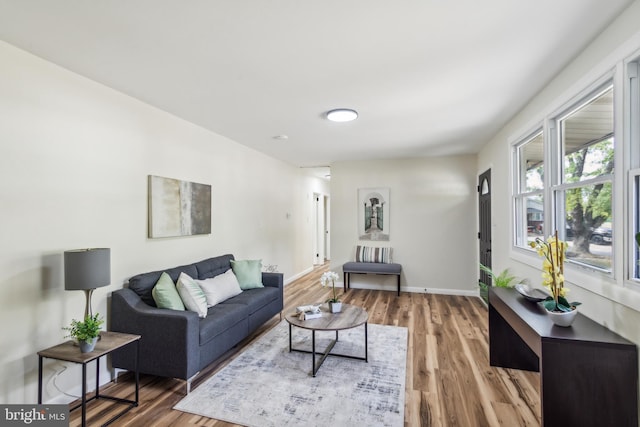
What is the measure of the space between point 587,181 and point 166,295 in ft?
11.0

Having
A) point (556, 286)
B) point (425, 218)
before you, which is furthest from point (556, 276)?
point (425, 218)

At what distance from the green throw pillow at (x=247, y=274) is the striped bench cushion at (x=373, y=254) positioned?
2423 millimetres

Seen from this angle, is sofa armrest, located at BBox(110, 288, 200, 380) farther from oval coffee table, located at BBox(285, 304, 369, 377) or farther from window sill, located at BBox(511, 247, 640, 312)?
window sill, located at BBox(511, 247, 640, 312)

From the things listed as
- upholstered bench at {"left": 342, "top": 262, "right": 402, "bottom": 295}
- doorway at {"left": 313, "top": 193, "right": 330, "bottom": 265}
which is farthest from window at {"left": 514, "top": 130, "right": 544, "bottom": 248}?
doorway at {"left": 313, "top": 193, "right": 330, "bottom": 265}

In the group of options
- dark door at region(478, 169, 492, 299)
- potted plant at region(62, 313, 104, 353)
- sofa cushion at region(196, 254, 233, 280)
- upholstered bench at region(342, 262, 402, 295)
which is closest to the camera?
potted plant at region(62, 313, 104, 353)

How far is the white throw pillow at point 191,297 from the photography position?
9.20 ft

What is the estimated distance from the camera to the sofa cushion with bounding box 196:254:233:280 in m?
3.52

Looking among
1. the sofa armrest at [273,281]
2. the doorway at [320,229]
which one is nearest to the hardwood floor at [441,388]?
the sofa armrest at [273,281]

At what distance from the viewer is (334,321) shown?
2.87 metres

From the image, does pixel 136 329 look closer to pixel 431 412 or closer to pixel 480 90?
pixel 431 412

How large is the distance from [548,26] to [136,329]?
3.59 meters

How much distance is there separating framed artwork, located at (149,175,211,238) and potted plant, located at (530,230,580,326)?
3351mm

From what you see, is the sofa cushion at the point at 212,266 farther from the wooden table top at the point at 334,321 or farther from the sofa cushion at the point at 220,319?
the wooden table top at the point at 334,321

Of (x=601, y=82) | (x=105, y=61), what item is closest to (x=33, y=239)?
(x=105, y=61)
